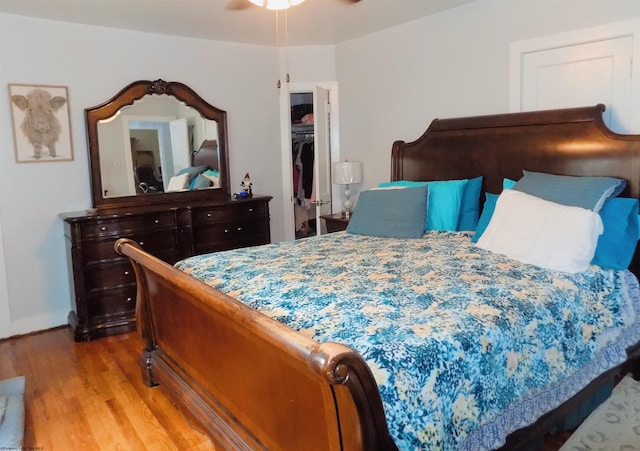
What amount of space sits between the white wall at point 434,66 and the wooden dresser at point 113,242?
1512 mm

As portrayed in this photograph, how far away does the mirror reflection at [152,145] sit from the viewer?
163 inches

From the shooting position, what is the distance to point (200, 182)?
465 centimetres

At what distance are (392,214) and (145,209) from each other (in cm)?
207

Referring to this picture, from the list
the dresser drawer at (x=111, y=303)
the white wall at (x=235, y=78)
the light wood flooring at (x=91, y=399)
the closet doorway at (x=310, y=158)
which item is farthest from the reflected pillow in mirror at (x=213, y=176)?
the light wood flooring at (x=91, y=399)

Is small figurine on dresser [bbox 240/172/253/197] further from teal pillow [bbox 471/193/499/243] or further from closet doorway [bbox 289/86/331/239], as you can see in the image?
teal pillow [bbox 471/193/499/243]

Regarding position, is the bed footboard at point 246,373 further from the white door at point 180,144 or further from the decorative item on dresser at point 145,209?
the white door at point 180,144

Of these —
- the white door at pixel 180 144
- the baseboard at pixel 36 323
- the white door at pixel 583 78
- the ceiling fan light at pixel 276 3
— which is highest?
the ceiling fan light at pixel 276 3

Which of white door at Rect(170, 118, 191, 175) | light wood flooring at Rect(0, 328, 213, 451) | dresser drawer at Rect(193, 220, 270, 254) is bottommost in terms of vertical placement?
light wood flooring at Rect(0, 328, 213, 451)

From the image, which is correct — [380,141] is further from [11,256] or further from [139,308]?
[11,256]

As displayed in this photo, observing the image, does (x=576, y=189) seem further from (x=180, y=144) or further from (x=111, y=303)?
(x=111, y=303)

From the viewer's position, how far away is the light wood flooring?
7.98ft

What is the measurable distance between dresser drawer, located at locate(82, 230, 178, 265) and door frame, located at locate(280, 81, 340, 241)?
1.43m

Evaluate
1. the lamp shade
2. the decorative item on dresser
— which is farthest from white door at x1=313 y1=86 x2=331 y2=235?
the decorative item on dresser

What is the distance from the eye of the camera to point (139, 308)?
2902 millimetres
